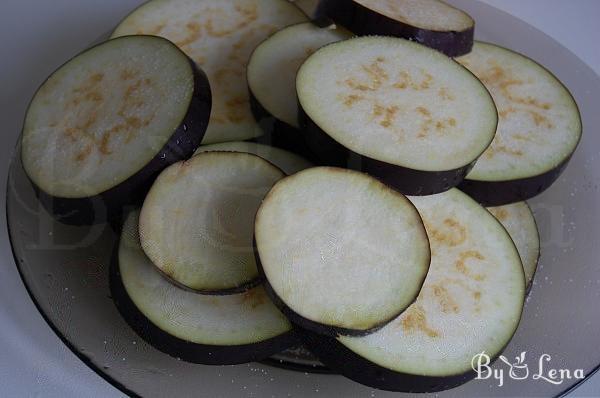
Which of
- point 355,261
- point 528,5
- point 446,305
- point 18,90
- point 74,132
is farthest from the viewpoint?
point 528,5

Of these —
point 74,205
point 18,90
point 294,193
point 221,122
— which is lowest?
point 18,90

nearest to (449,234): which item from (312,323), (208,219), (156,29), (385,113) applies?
(385,113)

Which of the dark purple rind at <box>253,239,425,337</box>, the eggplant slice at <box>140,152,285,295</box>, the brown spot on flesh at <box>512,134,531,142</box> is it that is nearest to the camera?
the dark purple rind at <box>253,239,425,337</box>

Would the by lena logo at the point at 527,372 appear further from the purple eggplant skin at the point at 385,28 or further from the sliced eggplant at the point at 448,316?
the purple eggplant skin at the point at 385,28

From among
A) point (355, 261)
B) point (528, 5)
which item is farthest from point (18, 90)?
point (528, 5)

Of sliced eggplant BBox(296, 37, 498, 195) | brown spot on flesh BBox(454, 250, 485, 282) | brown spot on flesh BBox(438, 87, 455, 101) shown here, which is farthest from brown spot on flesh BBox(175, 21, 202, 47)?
brown spot on flesh BBox(454, 250, 485, 282)

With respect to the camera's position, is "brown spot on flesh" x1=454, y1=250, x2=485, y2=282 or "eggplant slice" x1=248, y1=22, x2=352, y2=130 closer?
"brown spot on flesh" x1=454, y1=250, x2=485, y2=282

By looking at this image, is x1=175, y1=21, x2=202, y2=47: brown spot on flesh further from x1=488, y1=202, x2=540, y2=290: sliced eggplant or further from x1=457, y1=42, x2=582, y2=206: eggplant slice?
x1=488, y1=202, x2=540, y2=290: sliced eggplant

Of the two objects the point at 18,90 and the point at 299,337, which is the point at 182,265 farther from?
the point at 18,90
